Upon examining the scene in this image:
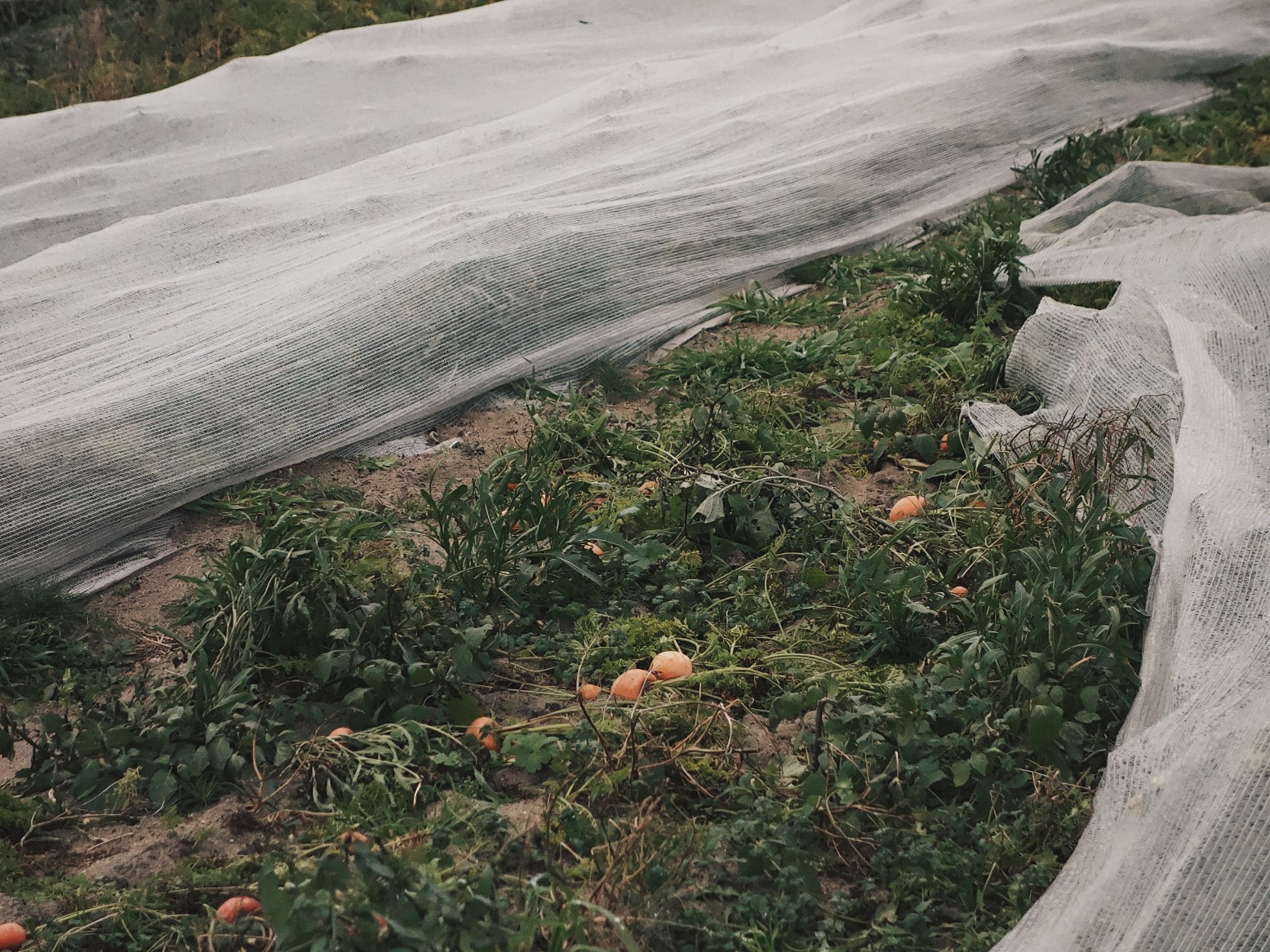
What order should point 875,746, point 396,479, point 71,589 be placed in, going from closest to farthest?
point 875,746 < point 71,589 < point 396,479

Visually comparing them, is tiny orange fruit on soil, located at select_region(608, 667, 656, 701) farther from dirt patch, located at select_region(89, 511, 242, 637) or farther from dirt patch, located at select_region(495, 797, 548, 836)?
dirt patch, located at select_region(89, 511, 242, 637)

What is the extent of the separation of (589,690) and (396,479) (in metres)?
1.33

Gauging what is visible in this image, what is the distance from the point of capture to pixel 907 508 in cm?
315

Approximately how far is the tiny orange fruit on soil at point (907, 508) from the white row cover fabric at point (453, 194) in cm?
149

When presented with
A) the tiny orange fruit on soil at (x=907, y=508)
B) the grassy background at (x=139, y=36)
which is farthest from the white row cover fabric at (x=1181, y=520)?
the grassy background at (x=139, y=36)

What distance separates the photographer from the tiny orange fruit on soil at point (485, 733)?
2.42 metres

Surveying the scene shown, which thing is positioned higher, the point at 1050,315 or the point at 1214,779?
the point at 1050,315

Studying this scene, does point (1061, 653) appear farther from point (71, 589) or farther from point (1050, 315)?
point (71, 589)

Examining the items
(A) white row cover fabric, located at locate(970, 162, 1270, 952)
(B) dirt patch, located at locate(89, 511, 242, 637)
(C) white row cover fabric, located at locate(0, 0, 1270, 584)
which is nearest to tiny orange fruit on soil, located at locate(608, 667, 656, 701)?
(A) white row cover fabric, located at locate(970, 162, 1270, 952)

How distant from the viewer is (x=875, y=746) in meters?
2.28

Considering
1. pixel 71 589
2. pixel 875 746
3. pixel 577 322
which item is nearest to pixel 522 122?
pixel 577 322

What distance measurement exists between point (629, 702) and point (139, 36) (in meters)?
6.24

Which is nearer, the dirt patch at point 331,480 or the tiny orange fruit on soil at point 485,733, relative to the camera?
the tiny orange fruit on soil at point 485,733

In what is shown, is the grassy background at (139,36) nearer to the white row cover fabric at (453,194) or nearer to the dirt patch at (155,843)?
the white row cover fabric at (453,194)
